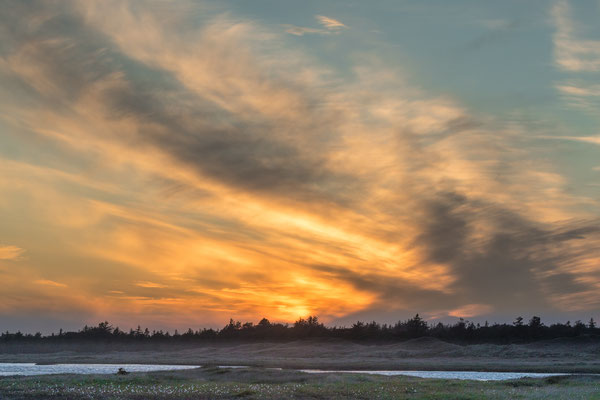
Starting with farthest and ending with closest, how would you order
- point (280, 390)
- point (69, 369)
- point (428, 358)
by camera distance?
point (428, 358) → point (69, 369) → point (280, 390)

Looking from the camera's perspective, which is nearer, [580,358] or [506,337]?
[580,358]

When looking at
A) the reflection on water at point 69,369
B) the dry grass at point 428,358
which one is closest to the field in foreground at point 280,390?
the reflection on water at point 69,369

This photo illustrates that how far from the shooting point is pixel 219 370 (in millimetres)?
77250

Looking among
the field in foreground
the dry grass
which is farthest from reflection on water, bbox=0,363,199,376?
the field in foreground

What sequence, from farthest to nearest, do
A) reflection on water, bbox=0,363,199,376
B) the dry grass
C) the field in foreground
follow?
the dry grass < reflection on water, bbox=0,363,199,376 < the field in foreground

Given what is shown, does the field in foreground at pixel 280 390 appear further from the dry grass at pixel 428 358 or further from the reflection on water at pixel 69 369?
the dry grass at pixel 428 358

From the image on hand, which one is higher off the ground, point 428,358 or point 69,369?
point 69,369

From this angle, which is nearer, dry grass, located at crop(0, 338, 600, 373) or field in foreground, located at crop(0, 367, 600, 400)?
field in foreground, located at crop(0, 367, 600, 400)

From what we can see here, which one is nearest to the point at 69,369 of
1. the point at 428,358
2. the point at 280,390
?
the point at 280,390

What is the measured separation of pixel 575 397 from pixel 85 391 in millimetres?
39099

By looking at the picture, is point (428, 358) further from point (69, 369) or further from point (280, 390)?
point (280, 390)

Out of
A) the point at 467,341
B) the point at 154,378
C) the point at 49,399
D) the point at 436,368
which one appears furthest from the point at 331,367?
the point at 467,341

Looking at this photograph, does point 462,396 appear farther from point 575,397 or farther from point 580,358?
point 580,358

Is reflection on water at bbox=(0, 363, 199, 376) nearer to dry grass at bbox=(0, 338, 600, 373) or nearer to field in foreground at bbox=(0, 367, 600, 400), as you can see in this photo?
dry grass at bbox=(0, 338, 600, 373)
